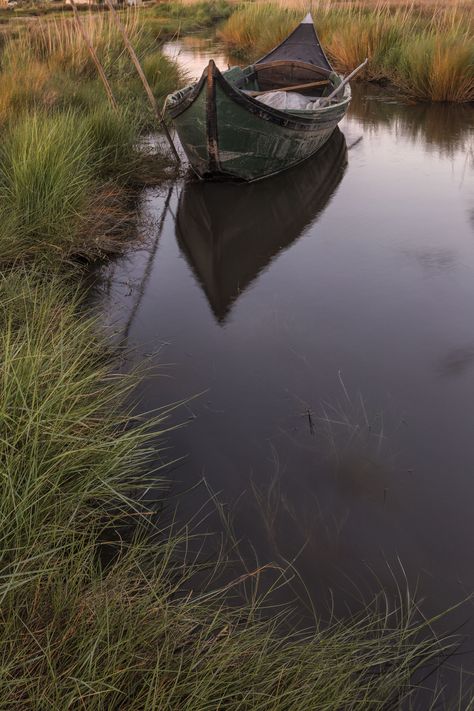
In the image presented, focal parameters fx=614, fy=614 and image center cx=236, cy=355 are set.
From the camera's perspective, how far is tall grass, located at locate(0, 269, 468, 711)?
4.66ft

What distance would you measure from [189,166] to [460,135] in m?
3.96

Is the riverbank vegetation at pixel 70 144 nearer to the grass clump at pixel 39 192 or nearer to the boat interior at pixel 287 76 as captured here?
the grass clump at pixel 39 192

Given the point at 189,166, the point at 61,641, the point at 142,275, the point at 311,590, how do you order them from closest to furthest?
the point at 61,641 < the point at 311,590 < the point at 142,275 < the point at 189,166

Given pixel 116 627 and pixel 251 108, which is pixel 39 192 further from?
pixel 116 627

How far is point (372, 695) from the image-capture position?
1.76 m

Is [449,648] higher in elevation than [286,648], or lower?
lower

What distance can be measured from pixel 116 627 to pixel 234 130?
515 centimetres

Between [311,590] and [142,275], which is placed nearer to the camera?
[311,590]

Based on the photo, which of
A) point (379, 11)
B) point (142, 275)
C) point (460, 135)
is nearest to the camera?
point (142, 275)

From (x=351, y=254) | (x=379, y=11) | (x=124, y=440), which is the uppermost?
(x=379, y=11)

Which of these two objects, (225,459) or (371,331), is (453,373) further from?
(225,459)

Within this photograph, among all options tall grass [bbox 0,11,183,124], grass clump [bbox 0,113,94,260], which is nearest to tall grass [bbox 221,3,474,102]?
tall grass [bbox 0,11,183,124]

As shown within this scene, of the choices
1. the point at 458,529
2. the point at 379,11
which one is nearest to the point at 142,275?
the point at 458,529

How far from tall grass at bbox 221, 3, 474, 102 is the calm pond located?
4.01 m
